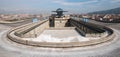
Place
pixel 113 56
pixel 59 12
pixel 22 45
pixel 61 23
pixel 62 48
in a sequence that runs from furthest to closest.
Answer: pixel 59 12
pixel 61 23
pixel 22 45
pixel 62 48
pixel 113 56

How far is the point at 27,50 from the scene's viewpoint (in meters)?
18.8

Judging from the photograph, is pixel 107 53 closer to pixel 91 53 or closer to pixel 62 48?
pixel 91 53

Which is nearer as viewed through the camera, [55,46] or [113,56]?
[113,56]

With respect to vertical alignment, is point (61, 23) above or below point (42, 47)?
below

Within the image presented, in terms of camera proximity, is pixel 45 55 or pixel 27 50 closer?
pixel 45 55

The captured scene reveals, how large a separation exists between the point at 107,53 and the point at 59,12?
86.6 m

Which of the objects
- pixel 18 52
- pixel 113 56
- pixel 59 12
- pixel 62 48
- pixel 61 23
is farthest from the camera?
pixel 59 12

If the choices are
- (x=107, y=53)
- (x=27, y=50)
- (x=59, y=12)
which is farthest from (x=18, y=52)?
(x=59, y=12)

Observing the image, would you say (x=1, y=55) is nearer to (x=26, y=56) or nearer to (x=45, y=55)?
(x=26, y=56)

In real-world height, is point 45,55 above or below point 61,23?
above

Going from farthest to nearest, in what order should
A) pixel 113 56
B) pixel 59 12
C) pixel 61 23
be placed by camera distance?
pixel 59 12, pixel 61 23, pixel 113 56

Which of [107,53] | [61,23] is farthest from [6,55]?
[61,23]

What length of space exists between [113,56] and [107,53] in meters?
1.12

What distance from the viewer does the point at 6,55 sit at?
17.0 m
